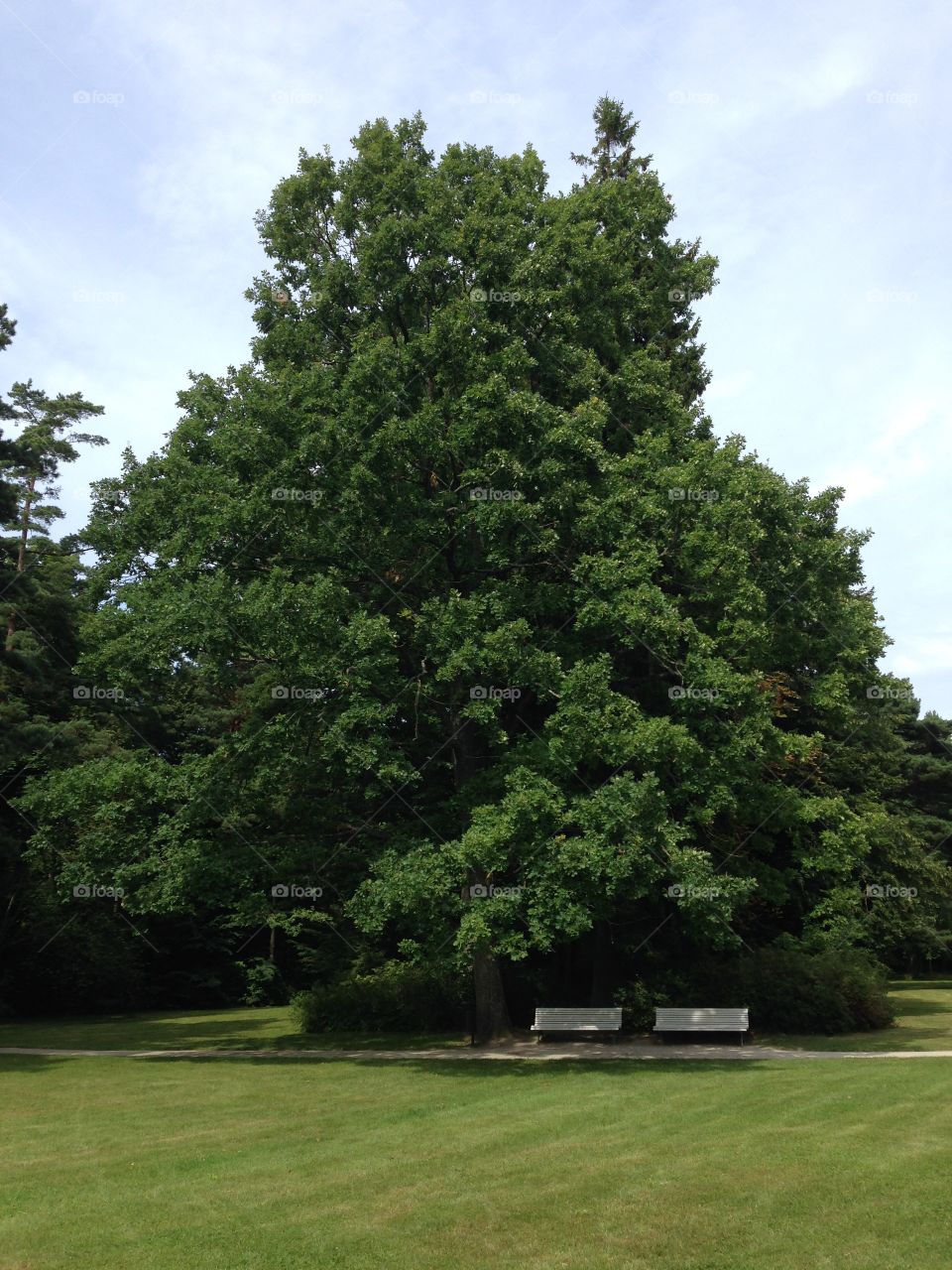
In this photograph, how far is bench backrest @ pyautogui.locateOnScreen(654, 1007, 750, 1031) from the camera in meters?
19.1

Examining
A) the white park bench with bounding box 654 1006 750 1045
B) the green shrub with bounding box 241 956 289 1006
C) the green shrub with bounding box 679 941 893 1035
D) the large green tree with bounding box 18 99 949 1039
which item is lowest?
the green shrub with bounding box 241 956 289 1006

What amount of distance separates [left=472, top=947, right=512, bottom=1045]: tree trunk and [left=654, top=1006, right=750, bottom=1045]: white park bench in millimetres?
2950

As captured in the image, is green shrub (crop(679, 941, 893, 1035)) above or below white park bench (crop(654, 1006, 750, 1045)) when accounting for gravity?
above

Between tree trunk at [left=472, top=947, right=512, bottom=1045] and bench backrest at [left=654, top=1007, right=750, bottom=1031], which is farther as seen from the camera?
tree trunk at [left=472, top=947, right=512, bottom=1045]

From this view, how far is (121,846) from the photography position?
18.8 m

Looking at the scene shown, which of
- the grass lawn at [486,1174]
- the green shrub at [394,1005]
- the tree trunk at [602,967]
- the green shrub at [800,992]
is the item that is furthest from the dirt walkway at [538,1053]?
the green shrub at [394,1005]

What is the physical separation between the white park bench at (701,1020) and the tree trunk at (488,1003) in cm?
295

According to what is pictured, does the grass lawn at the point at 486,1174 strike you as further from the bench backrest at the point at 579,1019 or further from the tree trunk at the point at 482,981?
the tree trunk at the point at 482,981

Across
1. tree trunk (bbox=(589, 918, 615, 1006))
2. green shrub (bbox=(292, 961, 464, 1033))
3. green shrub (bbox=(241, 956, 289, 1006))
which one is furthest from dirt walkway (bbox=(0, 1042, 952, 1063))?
green shrub (bbox=(241, 956, 289, 1006))

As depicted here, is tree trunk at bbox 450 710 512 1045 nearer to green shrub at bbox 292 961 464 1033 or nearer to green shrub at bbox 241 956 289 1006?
green shrub at bbox 292 961 464 1033

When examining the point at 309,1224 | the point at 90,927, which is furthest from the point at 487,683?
the point at 90,927

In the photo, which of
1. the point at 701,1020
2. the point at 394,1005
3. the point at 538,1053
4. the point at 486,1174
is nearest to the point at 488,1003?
the point at 538,1053

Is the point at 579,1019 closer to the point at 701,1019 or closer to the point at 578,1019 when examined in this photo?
the point at 578,1019

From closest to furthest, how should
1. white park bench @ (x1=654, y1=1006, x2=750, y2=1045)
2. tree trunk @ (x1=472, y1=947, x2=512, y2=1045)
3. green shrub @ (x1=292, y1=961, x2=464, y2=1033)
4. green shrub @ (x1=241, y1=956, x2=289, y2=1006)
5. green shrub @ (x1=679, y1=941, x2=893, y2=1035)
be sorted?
white park bench @ (x1=654, y1=1006, x2=750, y2=1045), tree trunk @ (x1=472, y1=947, x2=512, y2=1045), green shrub @ (x1=679, y1=941, x2=893, y2=1035), green shrub @ (x1=292, y1=961, x2=464, y2=1033), green shrub @ (x1=241, y1=956, x2=289, y2=1006)
